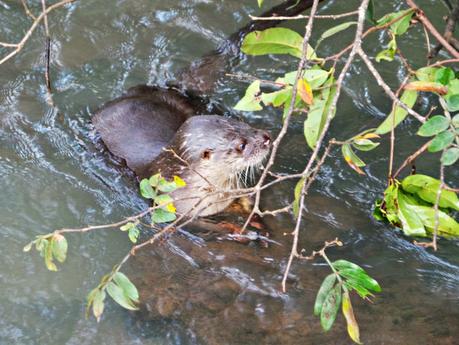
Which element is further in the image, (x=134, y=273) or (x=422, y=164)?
(x=422, y=164)

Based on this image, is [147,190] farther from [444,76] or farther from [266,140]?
[266,140]

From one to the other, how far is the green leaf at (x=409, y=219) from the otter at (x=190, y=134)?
92 centimetres

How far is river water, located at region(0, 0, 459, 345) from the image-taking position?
284 cm

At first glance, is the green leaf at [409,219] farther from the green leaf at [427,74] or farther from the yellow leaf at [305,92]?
the yellow leaf at [305,92]

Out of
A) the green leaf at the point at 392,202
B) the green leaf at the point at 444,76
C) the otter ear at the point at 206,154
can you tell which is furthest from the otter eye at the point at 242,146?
the green leaf at the point at 444,76

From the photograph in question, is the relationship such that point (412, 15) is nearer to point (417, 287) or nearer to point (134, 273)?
point (417, 287)

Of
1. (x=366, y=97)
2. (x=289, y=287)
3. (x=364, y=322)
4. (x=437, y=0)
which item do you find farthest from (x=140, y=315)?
(x=437, y=0)

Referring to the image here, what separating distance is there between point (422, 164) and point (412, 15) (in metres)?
1.40

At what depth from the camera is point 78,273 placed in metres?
3.15

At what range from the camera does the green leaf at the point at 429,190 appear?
2.03 m

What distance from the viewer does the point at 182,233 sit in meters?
3.36

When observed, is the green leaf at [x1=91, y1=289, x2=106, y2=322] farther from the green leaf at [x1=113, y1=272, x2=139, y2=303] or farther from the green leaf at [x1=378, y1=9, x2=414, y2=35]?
the green leaf at [x1=378, y1=9, x2=414, y2=35]

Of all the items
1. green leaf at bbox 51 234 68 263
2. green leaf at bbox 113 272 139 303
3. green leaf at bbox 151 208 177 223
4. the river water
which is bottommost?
the river water

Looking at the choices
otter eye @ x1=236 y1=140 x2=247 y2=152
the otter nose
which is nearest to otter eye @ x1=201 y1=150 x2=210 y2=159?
otter eye @ x1=236 y1=140 x2=247 y2=152
